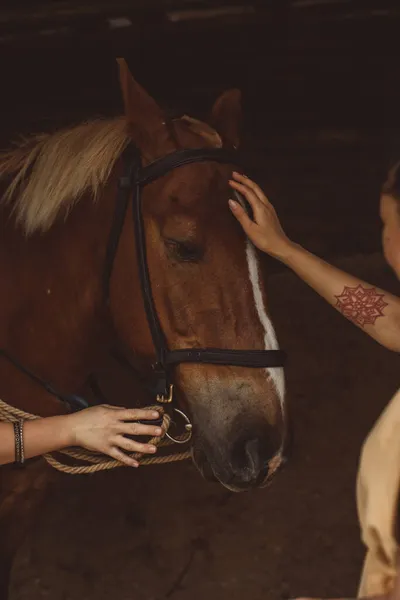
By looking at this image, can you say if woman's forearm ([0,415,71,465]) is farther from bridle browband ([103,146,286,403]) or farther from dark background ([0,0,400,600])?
dark background ([0,0,400,600])

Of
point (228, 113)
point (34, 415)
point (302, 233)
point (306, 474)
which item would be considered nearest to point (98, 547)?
point (306, 474)

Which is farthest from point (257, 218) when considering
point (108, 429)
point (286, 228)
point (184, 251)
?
point (286, 228)

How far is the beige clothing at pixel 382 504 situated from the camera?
1.07 m

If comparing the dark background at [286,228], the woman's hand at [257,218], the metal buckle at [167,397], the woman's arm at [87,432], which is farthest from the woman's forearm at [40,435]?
the dark background at [286,228]

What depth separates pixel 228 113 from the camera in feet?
5.02

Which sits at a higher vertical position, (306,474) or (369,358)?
(369,358)

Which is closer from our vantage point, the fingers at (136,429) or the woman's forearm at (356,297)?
the fingers at (136,429)

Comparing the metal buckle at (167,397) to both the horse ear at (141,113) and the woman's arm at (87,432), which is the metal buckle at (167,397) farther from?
the horse ear at (141,113)

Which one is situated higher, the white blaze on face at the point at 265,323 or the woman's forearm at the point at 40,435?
the white blaze on face at the point at 265,323

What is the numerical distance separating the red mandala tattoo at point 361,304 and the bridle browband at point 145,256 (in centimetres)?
20

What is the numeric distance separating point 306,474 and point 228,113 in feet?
4.75

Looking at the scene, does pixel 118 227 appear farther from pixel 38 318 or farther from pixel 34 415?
pixel 34 415

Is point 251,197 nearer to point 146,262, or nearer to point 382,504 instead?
point 146,262

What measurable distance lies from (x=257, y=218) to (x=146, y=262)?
243mm
